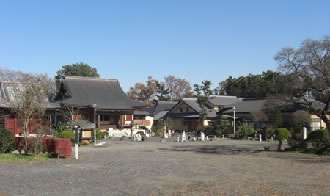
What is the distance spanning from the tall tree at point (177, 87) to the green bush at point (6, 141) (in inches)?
2067

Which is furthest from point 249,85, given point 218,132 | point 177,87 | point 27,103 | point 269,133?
point 27,103

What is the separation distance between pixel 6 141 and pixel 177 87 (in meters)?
54.9

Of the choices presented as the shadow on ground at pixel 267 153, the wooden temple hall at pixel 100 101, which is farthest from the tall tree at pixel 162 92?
the shadow on ground at pixel 267 153

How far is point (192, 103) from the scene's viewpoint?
158ft

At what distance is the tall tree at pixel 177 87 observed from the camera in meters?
68.6

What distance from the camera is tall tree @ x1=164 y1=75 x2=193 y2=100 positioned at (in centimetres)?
6862

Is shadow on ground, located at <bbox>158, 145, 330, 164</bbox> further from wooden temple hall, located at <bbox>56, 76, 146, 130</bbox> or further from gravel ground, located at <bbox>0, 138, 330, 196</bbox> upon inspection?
wooden temple hall, located at <bbox>56, 76, 146, 130</bbox>

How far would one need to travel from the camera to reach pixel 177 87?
70.0m

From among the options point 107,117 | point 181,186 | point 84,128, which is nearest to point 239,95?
point 107,117

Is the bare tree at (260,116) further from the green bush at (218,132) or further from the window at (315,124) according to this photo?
the window at (315,124)

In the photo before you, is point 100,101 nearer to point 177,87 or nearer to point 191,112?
point 191,112

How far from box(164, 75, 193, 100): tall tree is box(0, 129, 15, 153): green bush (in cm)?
5249

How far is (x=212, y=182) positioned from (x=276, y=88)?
39.6 feet

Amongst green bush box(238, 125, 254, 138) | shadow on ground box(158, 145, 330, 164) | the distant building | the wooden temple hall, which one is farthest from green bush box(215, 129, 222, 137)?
shadow on ground box(158, 145, 330, 164)
